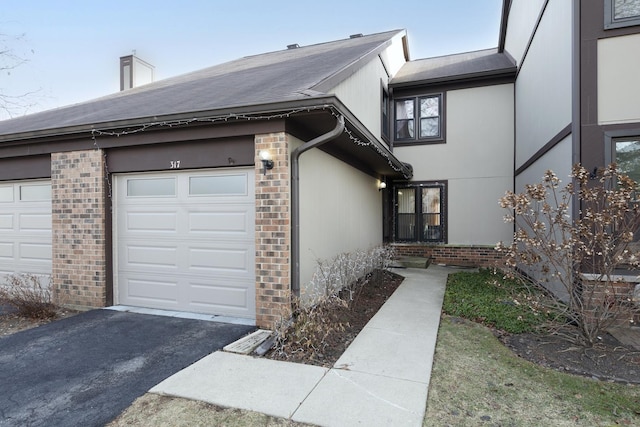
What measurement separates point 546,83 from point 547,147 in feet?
4.05

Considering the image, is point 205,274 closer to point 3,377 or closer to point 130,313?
Answer: point 130,313

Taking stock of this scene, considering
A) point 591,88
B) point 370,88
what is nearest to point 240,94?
point 370,88

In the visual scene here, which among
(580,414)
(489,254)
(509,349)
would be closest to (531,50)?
(489,254)

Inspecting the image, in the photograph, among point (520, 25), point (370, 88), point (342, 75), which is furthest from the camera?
point (520, 25)

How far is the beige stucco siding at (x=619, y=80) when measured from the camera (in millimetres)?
4723

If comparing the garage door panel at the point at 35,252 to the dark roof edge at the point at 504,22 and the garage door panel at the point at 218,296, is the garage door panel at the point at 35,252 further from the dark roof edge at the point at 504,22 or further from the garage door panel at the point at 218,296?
the dark roof edge at the point at 504,22

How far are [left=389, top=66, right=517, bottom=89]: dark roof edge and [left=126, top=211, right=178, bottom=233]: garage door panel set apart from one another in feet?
25.4

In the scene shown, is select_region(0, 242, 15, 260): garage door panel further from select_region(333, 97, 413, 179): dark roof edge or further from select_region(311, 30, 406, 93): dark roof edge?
select_region(333, 97, 413, 179): dark roof edge

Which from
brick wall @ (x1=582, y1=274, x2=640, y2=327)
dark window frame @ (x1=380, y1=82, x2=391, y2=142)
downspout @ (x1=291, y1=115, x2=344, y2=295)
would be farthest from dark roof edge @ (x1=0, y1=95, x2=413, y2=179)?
dark window frame @ (x1=380, y1=82, x2=391, y2=142)

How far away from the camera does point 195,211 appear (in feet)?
17.5

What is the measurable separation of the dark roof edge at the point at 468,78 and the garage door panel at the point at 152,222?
7.76m

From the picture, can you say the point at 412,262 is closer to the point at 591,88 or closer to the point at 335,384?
the point at 591,88

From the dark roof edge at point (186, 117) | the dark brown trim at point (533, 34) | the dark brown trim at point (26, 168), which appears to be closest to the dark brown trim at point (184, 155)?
the dark roof edge at point (186, 117)

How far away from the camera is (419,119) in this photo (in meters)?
10.6
